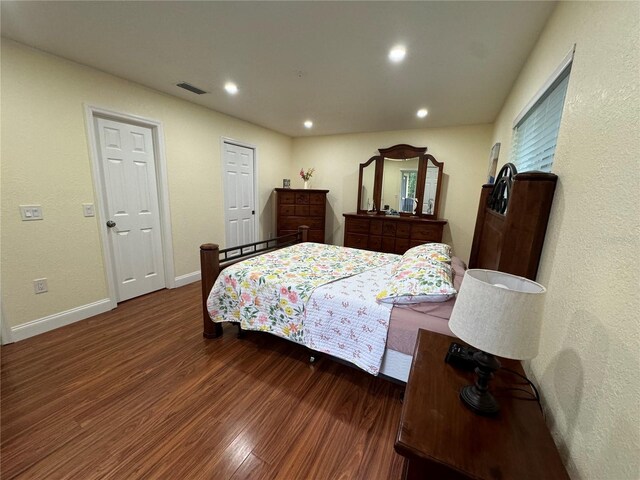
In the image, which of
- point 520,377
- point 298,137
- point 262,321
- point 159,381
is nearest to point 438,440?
point 520,377

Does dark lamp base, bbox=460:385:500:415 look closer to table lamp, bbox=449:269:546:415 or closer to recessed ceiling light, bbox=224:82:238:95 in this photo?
table lamp, bbox=449:269:546:415

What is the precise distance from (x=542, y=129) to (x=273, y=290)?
6.60 feet

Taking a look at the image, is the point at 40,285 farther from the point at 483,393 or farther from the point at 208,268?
the point at 483,393

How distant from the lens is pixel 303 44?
1.91 metres

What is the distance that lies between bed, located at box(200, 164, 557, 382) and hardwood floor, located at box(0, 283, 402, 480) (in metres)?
0.26

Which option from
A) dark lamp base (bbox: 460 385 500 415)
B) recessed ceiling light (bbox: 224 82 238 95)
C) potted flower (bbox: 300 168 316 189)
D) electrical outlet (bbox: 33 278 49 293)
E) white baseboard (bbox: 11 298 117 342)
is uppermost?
recessed ceiling light (bbox: 224 82 238 95)

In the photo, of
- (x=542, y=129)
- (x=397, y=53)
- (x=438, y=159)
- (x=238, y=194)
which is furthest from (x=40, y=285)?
(x=438, y=159)

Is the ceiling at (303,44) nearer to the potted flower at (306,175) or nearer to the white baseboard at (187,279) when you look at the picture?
the potted flower at (306,175)

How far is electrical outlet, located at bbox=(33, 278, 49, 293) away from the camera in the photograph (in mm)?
2221

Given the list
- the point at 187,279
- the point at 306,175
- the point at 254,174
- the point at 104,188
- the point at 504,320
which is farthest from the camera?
the point at 306,175

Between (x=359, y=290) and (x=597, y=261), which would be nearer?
(x=597, y=261)

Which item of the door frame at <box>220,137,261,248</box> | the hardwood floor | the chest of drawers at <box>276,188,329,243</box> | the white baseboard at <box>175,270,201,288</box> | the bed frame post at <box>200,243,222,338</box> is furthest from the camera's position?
the chest of drawers at <box>276,188,329,243</box>

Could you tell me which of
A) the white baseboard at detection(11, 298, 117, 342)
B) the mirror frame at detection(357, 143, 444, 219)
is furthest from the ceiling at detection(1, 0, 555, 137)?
the white baseboard at detection(11, 298, 117, 342)

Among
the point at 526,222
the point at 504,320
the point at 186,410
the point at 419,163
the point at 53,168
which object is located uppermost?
the point at 419,163
